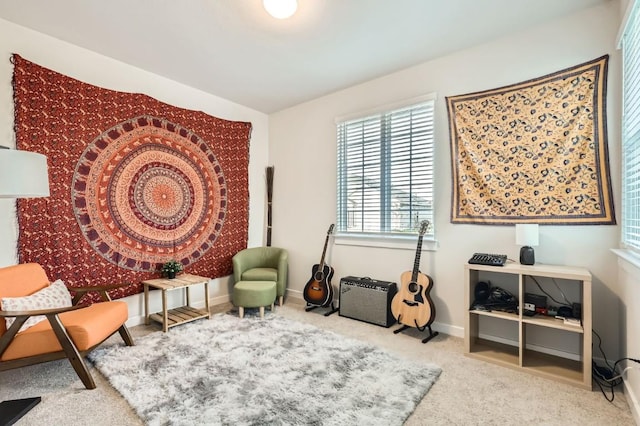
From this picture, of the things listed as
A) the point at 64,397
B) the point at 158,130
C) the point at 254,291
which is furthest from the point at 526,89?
the point at 64,397

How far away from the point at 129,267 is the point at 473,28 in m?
3.95

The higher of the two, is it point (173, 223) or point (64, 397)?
point (173, 223)

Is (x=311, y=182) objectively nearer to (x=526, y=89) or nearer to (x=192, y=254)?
(x=192, y=254)

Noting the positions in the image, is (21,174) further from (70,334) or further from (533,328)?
(533,328)

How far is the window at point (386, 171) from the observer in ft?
10.1

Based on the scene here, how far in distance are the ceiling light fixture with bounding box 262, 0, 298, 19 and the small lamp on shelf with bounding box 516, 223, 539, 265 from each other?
2378 mm

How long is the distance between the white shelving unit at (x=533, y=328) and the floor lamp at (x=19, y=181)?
9.58 feet

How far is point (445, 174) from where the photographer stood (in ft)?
9.56

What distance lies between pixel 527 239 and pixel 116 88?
4018 millimetres

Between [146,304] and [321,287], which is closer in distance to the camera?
[146,304]

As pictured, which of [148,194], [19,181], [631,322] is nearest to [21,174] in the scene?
[19,181]

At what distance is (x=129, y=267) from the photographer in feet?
10.0

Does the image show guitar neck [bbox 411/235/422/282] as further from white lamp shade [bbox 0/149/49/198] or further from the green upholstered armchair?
white lamp shade [bbox 0/149/49/198]

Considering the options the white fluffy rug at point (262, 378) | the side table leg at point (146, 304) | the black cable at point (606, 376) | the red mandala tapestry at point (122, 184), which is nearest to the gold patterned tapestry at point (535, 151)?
the black cable at point (606, 376)
